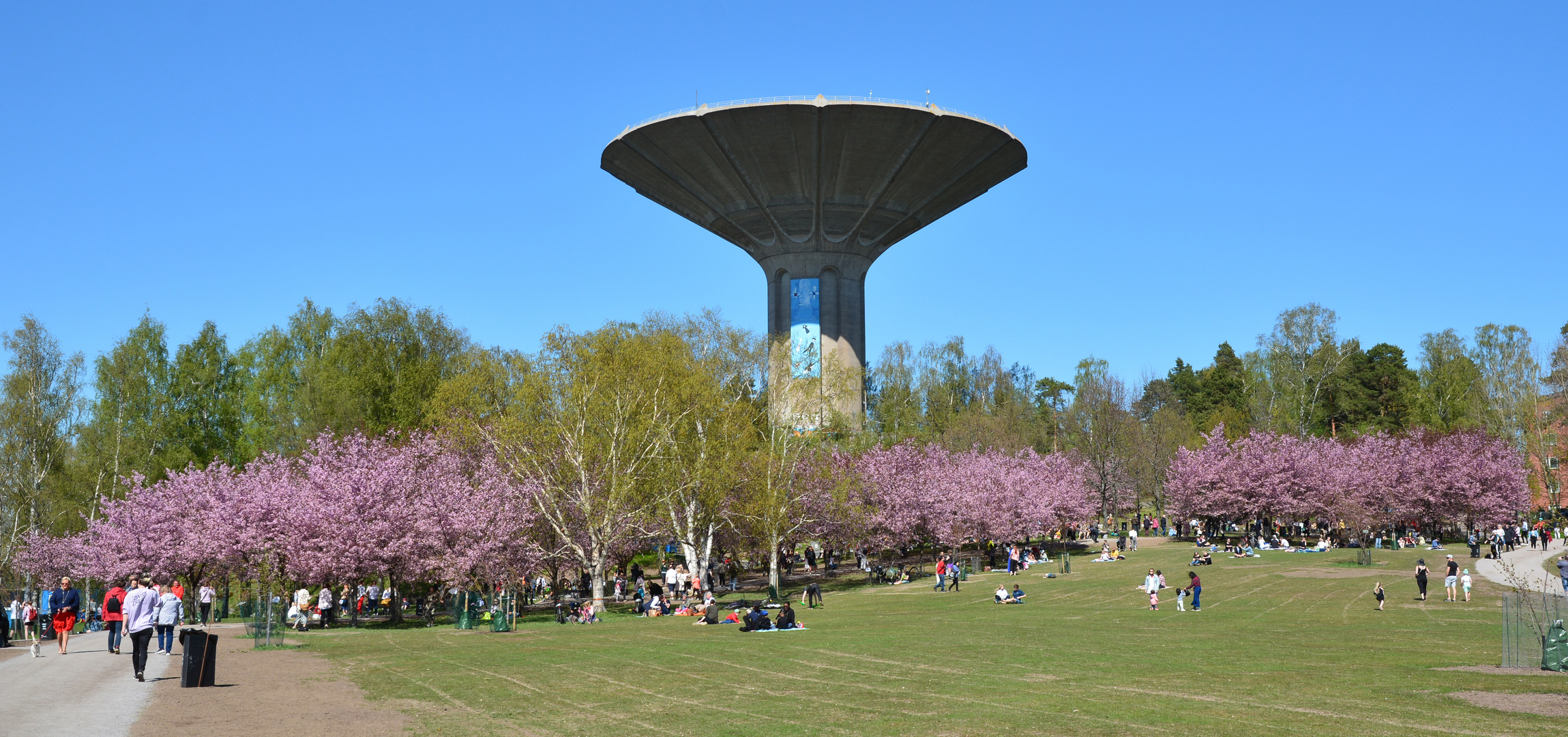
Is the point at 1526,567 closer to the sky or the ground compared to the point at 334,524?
closer to the ground

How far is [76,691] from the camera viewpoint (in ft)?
52.7

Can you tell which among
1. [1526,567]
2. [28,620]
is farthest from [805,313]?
[28,620]

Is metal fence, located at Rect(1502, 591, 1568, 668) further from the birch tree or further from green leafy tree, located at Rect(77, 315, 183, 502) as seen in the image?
green leafy tree, located at Rect(77, 315, 183, 502)

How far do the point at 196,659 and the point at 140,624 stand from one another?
1529 millimetres

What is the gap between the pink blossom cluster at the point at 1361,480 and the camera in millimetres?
62500

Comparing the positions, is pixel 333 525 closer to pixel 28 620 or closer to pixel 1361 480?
pixel 28 620

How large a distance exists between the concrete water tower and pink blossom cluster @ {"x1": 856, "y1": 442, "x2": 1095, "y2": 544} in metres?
4.86

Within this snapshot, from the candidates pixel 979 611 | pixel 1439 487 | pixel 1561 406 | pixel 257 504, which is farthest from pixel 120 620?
pixel 1561 406

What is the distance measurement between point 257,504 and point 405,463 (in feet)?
17.6

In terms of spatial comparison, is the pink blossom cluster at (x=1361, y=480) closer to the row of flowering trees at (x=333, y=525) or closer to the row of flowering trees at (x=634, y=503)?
the row of flowering trees at (x=634, y=503)

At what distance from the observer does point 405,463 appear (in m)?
40.9

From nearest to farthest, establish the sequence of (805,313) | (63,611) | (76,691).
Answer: (76,691) → (63,611) → (805,313)

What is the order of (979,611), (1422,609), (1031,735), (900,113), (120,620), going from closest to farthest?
1. (1031,735)
2. (120,620)
3. (1422,609)
4. (979,611)
5. (900,113)

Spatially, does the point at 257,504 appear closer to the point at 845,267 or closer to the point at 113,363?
the point at 113,363
